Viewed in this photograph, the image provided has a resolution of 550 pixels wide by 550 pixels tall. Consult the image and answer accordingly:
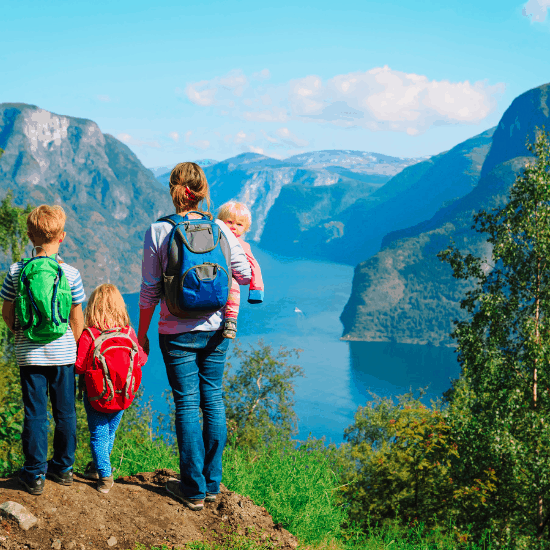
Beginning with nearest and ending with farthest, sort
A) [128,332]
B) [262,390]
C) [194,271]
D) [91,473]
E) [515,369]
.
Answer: [194,271], [128,332], [91,473], [515,369], [262,390]

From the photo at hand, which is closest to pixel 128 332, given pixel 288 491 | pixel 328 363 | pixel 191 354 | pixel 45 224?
pixel 191 354

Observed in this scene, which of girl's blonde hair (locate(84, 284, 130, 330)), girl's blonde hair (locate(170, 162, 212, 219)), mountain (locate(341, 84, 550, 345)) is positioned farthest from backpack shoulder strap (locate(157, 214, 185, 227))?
mountain (locate(341, 84, 550, 345))

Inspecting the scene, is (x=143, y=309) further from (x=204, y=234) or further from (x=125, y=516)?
(x=125, y=516)

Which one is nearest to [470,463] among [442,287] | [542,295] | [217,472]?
[542,295]

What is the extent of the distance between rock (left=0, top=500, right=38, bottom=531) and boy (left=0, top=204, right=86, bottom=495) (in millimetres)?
147

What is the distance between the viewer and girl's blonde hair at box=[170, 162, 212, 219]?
3164mm

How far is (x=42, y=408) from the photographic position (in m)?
3.23

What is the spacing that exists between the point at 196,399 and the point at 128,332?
607mm

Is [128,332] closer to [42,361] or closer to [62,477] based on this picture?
[42,361]

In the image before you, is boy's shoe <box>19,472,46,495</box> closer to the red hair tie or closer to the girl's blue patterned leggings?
the girl's blue patterned leggings

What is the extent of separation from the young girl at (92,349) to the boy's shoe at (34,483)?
1.17 feet

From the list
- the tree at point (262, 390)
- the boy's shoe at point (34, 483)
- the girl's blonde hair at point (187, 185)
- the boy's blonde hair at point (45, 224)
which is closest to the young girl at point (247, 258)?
the girl's blonde hair at point (187, 185)

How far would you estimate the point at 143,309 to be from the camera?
3.19 m

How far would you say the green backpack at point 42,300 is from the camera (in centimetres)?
307
